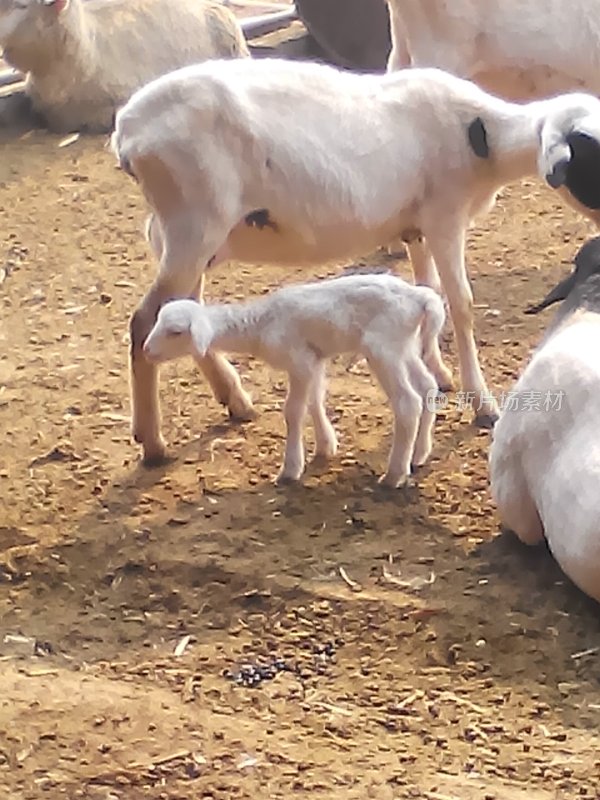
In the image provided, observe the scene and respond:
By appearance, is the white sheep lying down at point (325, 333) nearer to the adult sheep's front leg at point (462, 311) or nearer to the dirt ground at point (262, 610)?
the dirt ground at point (262, 610)

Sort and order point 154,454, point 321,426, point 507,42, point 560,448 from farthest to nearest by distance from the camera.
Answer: point 507,42, point 154,454, point 321,426, point 560,448

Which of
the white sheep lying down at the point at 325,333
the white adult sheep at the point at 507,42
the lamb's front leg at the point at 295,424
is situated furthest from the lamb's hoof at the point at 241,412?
the white adult sheep at the point at 507,42

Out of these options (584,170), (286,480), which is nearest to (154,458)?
(286,480)

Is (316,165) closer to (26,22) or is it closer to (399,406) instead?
(399,406)

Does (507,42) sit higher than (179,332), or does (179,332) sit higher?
(507,42)


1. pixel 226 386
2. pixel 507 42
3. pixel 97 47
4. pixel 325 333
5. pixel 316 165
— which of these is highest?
Answer: pixel 316 165

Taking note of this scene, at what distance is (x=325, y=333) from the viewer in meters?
4.14

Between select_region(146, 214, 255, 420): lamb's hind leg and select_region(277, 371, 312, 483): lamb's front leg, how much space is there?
0.42 m

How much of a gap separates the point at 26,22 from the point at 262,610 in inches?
203

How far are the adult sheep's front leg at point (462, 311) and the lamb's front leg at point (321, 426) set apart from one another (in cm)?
51

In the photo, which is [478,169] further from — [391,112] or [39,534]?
[39,534]

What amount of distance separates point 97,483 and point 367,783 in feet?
5.68

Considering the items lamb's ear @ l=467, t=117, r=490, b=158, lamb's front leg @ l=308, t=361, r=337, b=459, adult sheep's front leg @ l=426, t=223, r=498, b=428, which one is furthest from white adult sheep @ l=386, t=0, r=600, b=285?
lamb's front leg @ l=308, t=361, r=337, b=459

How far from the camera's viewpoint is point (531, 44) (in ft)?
18.7
